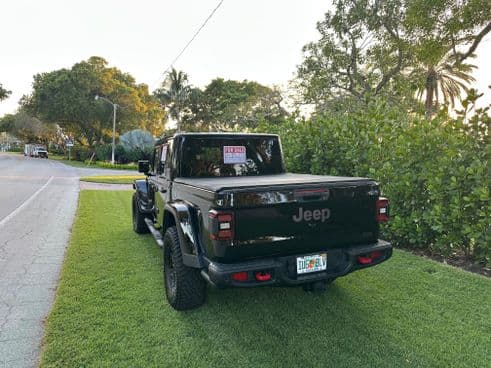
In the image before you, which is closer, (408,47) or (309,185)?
(309,185)

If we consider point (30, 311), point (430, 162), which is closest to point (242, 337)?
point (30, 311)

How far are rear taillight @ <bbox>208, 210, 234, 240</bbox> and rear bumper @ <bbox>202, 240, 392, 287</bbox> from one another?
247 mm

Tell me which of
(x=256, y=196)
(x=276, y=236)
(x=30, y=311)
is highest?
(x=256, y=196)

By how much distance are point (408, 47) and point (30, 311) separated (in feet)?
50.1

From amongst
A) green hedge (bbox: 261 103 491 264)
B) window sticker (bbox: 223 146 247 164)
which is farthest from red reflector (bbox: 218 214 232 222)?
green hedge (bbox: 261 103 491 264)

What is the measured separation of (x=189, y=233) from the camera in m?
3.25

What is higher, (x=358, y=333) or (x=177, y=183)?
(x=177, y=183)

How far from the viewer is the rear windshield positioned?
4.25 m

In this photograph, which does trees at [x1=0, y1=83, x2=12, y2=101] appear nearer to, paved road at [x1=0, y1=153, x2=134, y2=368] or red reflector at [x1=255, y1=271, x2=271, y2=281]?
paved road at [x1=0, y1=153, x2=134, y2=368]

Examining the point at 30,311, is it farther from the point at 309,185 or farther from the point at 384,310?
the point at 384,310

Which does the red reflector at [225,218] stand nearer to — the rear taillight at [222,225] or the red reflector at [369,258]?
the rear taillight at [222,225]

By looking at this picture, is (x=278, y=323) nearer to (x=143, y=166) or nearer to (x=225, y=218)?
(x=225, y=218)

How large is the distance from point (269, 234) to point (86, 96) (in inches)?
1703

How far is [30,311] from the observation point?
3588 mm
